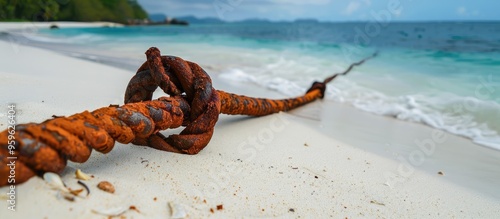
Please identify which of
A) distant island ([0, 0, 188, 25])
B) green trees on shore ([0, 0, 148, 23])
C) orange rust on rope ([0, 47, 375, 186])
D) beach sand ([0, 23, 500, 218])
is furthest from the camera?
distant island ([0, 0, 188, 25])

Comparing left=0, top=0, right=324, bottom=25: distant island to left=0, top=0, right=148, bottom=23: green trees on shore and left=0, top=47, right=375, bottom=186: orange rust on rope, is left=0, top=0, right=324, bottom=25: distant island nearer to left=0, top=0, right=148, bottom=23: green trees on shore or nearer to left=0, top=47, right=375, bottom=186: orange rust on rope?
left=0, top=0, right=148, bottom=23: green trees on shore

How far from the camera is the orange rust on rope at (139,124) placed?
112cm

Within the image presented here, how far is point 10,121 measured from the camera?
1990 mm

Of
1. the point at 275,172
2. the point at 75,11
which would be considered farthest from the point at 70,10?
the point at 275,172

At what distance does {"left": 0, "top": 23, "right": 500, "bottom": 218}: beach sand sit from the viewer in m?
1.38

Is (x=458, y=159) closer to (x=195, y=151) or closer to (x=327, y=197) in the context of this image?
(x=327, y=197)

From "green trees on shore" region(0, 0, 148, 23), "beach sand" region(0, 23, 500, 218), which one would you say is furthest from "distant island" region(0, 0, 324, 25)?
"beach sand" region(0, 23, 500, 218)

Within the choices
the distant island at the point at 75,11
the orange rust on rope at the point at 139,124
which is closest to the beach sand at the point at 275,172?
the orange rust on rope at the point at 139,124

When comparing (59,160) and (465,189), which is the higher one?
(59,160)

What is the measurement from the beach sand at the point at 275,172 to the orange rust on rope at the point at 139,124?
8cm

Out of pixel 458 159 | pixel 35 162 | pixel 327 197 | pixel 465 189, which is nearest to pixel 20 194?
pixel 35 162

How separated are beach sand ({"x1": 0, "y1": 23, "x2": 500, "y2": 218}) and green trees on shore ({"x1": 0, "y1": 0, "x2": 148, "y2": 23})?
114 feet

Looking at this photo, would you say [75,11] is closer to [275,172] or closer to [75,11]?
[75,11]

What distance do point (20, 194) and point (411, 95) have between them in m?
5.19
